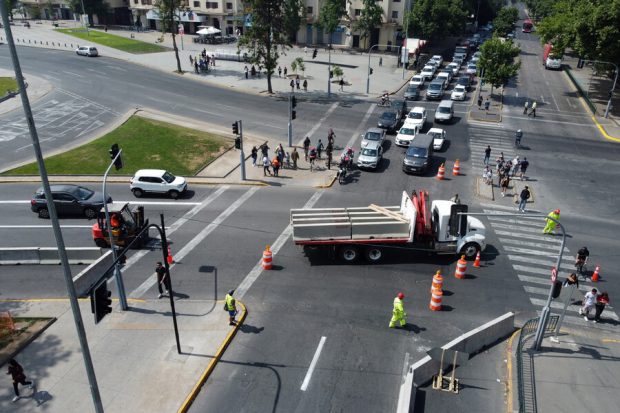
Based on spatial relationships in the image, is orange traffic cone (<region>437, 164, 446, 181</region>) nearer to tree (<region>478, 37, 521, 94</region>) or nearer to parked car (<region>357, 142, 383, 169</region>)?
parked car (<region>357, 142, 383, 169</region>)

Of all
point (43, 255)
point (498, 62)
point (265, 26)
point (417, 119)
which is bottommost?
point (43, 255)

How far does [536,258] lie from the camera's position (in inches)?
863

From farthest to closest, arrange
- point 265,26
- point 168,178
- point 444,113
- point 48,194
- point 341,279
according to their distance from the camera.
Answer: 1. point 265,26
2. point 444,113
3. point 168,178
4. point 341,279
5. point 48,194

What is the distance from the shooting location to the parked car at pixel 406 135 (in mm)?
36906

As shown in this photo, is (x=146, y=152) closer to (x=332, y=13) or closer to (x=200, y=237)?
(x=200, y=237)

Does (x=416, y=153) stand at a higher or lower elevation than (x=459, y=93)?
lower

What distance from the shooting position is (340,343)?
53.4ft

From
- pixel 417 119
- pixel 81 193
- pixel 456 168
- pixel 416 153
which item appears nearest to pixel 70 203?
pixel 81 193

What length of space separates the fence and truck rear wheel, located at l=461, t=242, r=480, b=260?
5.17m

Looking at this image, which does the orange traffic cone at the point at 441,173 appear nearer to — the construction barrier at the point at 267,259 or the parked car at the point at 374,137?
the parked car at the point at 374,137

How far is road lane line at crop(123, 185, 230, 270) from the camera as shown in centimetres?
2155

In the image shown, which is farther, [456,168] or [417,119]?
[417,119]

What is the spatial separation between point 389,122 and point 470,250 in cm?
2072

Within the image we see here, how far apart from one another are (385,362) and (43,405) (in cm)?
1068
